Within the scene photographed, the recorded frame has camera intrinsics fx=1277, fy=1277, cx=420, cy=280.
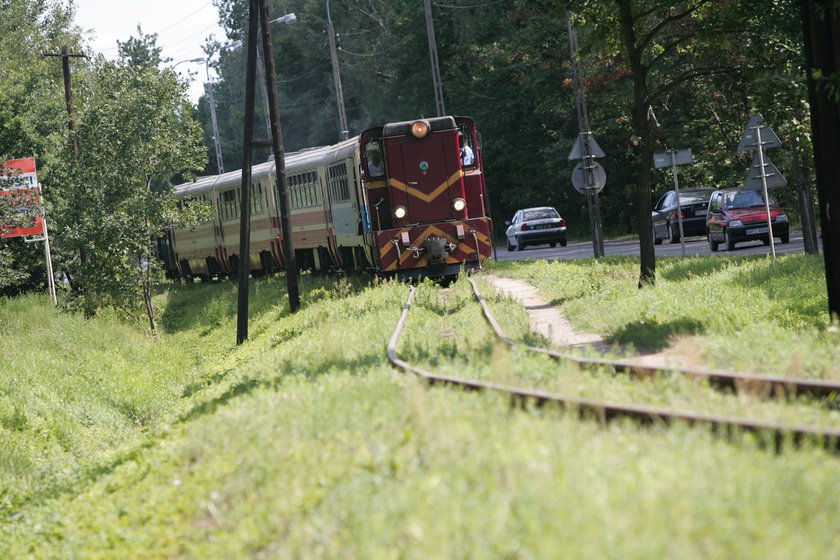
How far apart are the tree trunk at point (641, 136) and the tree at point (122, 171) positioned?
56.2 ft

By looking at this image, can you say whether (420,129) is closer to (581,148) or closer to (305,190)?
(581,148)

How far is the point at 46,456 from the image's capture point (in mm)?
→ 16766

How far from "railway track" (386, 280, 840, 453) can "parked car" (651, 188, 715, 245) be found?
29.3 meters

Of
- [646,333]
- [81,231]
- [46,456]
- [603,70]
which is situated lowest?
[46,456]

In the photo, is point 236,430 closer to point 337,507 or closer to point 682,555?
point 337,507

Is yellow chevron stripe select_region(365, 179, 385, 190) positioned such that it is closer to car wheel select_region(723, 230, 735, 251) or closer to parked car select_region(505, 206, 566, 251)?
car wheel select_region(723, 230, 735, 251)

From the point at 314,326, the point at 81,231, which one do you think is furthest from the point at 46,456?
the point at 81,231

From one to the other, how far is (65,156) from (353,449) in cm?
2772

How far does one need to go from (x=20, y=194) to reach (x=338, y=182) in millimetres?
7606

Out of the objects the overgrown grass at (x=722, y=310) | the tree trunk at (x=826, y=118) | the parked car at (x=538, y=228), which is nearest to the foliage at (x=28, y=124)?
the parked car at (x=538, y=228)

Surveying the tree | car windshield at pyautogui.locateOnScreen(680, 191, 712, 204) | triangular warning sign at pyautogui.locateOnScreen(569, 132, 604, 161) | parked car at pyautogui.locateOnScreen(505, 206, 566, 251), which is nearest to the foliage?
the tree

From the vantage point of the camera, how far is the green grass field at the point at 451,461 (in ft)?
17.7

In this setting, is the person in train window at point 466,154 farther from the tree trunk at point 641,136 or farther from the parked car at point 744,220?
the parked car at point 744,220

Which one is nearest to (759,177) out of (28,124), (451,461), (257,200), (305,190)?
(305,190)
